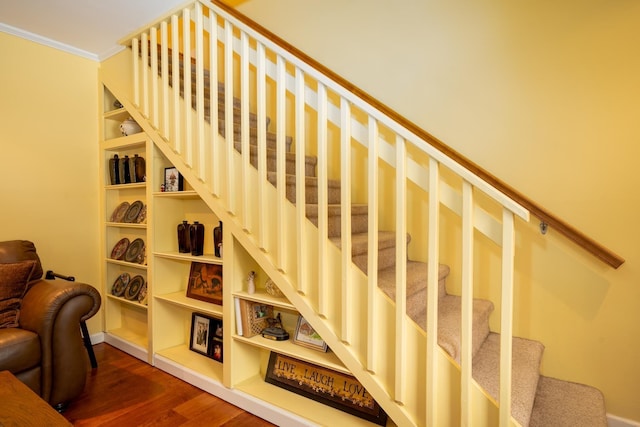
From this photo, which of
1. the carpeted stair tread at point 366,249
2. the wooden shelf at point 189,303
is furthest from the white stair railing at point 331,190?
the wooden shelf at point 189,303

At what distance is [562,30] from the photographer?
1853mm

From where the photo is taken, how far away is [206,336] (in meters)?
2.61

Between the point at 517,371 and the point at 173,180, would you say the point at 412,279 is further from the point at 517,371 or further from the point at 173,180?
the point at 173,180

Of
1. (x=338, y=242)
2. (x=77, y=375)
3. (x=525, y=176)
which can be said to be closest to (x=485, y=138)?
(x=525, y=176)

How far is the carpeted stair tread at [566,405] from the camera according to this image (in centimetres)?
157

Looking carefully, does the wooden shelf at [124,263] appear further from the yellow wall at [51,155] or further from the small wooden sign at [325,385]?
the small wooden sign at [325,385]

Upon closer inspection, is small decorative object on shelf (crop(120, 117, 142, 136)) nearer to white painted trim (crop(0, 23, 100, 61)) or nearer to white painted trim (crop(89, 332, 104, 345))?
white painted trim (crop(0, 23, 100, 61))

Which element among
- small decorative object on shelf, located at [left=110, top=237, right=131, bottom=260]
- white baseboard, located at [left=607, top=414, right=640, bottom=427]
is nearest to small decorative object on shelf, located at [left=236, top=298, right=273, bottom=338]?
small decorative object on shelf, located at [left=110, top=237, right=131, bottom=260]

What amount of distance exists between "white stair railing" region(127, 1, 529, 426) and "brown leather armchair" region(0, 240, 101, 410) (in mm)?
1049

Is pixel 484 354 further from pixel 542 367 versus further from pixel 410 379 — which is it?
pixel 410 379

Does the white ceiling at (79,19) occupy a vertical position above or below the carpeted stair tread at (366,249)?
above

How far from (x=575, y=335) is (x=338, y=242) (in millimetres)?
1329

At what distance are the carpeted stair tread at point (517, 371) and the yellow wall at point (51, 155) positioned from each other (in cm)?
306

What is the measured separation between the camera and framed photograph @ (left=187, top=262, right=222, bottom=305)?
2.50 meters
